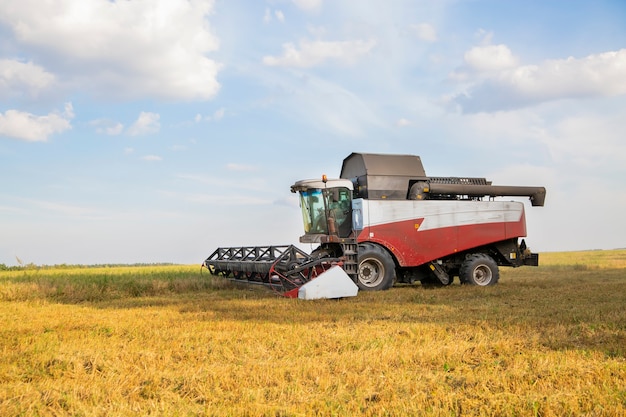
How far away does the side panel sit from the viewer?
13099 mm

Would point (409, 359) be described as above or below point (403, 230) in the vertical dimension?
below

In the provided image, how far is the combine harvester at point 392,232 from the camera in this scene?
1223cm

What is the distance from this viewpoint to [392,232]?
13234 mm

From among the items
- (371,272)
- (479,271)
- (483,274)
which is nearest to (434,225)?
(479,271)

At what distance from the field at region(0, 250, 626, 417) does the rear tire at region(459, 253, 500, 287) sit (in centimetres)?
407

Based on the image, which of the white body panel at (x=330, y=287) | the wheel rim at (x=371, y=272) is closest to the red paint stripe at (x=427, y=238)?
the wheel rim at (x=371, y=272)

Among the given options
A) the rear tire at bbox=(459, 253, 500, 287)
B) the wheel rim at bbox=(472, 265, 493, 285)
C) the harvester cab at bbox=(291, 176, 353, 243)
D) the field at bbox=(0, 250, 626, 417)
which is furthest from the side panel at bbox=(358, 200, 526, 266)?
the field at bbox=(0, 250, 626, 417)

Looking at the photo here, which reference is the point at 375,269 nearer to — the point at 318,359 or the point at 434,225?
the point at 434,225

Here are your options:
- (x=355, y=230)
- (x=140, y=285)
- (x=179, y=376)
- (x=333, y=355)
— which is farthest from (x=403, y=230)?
(x=179, y=376)

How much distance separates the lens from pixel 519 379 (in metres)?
4.78

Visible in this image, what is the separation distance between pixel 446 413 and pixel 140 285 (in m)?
10.4

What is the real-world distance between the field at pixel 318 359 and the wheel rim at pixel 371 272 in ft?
8.39

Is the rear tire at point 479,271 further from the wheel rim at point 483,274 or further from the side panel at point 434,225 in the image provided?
the side panel at point 434,225

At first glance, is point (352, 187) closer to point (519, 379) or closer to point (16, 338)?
point (16, 338)
